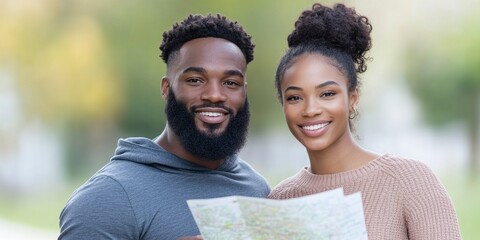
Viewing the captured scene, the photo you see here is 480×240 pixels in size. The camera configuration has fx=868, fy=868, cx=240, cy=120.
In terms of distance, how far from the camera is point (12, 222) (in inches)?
583

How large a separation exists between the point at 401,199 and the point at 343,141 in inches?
12.9

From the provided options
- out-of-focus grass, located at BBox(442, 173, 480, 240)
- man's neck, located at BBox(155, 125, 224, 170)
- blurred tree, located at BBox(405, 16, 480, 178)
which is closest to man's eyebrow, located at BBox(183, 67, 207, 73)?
man's neck, located at BBox(155, 125, 224, 170)

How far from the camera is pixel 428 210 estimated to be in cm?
278

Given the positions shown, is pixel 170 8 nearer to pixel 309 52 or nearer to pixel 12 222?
pixel 12 222

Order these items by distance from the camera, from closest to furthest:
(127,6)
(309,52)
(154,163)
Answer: (309,52) → (154,163) → (127,6)

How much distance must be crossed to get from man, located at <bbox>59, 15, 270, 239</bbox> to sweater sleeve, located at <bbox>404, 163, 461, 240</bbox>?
2.72 feet

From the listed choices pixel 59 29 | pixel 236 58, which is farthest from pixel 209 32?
pixel 59 29

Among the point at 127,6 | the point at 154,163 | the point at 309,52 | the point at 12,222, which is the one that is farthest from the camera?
the point at 127,6

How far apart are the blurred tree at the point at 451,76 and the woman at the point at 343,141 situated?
1285 cm

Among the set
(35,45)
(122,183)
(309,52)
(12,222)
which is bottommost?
(12,222)

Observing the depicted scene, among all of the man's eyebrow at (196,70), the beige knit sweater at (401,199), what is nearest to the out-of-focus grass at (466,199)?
the man's eyebrow at (196,70)

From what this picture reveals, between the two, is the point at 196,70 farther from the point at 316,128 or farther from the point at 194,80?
the point at 316,128

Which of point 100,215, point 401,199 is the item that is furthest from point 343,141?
point 100,215

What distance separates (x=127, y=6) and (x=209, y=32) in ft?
41.7
